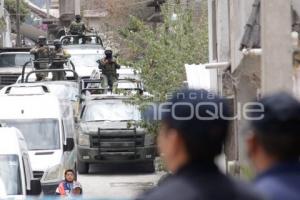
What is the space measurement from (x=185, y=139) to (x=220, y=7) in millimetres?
20130

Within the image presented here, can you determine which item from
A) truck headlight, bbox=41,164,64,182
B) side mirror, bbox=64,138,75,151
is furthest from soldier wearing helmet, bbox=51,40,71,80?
truck headlight, bbox=41,164,64,182

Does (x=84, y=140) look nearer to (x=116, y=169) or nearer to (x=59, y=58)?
(x=116, y=169)

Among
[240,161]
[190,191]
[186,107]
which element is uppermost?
[186,107]

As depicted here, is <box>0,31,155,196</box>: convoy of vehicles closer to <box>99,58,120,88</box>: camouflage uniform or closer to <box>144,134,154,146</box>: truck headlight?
<box>144,134,154,146</box>: truck headlight

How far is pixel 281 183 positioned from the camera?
468cm

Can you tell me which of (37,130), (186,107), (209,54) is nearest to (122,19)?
(209,54)

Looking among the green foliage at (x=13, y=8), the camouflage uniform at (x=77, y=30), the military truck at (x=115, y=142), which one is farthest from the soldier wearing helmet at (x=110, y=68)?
the green foliage at (x=13, y=8)

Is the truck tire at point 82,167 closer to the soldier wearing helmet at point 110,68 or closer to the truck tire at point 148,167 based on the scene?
the truck tire at point 148,167

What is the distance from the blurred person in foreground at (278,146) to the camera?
4.60 m

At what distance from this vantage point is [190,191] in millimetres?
4148

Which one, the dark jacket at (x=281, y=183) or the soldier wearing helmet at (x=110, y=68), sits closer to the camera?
the dark jacket at (x=281, y=183)

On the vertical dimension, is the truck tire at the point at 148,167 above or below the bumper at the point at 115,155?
below

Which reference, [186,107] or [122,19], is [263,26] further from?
[122,19]

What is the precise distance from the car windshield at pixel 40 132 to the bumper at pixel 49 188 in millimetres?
5135
